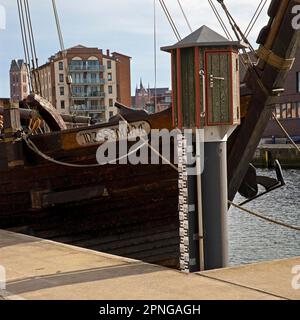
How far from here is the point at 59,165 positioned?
877cm

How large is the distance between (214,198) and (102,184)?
3.62m

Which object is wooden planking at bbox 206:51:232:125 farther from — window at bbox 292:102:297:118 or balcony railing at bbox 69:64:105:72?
balcony railing at bbox 69:64:105:72

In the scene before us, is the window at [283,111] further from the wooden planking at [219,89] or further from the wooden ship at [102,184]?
the wooden planking at [219,89]

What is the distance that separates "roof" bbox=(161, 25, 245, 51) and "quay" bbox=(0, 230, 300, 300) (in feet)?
6.55

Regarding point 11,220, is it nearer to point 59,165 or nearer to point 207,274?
point 59,165

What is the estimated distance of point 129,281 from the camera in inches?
193

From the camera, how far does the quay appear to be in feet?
14.6

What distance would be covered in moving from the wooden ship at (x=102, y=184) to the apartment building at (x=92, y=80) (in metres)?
66.1

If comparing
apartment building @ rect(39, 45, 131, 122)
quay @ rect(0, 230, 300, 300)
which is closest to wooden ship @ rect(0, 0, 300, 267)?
quay @ rect(0, 230, 300, 300)

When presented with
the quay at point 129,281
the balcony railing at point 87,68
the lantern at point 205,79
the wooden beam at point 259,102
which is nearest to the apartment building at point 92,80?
the balcony railing at point 87,68

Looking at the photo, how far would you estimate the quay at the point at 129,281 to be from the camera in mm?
4445

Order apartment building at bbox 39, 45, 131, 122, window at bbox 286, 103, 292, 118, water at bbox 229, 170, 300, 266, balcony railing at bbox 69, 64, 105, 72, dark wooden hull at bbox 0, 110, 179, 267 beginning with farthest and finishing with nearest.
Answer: balcony railing at bbox 69, 64, 105, 72
apartment building at bbox 39, 45, 131, 122
window at bbox 286, 103, 292, 118
water at bbox 229, 170, 300, 266
dark wooden hull at bbox 0, 110, 179, 267

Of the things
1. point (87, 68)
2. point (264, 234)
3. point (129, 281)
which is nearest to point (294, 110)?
point (87, 68)

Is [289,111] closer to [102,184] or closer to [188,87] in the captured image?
[102,184]
